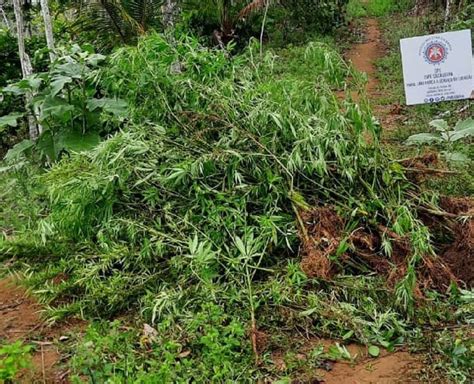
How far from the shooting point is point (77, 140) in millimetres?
4176

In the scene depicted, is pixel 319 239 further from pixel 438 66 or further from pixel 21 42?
pixel 21 42

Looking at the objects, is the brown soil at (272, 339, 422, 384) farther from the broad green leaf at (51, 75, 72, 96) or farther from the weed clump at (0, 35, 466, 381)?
the broad green leaf at (51, 75, 72, 96)

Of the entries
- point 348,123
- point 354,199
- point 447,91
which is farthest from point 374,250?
point 447,91

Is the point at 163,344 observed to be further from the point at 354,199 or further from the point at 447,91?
the point at 447,91

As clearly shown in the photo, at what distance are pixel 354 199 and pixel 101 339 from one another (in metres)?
1.62

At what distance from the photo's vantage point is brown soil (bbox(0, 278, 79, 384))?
237 cm

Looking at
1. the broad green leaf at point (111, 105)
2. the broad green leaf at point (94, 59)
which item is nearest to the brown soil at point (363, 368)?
the broad green leaf at point (111, 105)

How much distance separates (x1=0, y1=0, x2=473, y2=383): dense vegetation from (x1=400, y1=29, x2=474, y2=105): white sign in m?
1.00

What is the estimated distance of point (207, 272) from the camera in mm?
2770

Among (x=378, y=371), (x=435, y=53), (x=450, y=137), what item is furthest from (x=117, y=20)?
(x=378, y=371)

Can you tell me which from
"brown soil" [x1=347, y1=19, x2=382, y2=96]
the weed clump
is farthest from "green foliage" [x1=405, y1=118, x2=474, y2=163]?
"brown soil" [x1=347, y1=19, x2=382, y2=96]

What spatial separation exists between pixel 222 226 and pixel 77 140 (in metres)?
1.75

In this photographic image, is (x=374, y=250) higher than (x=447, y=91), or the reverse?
(x=447, y=91)

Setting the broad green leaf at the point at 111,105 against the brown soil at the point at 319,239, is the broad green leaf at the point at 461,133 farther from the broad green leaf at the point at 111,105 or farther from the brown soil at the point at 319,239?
the broad green leaf at the point at 111,105
